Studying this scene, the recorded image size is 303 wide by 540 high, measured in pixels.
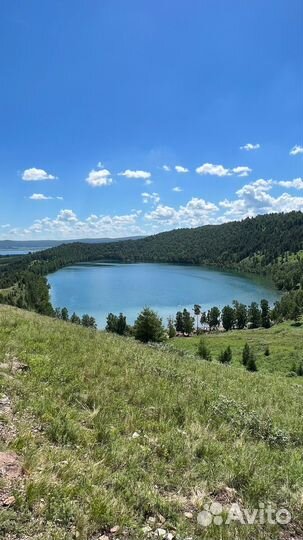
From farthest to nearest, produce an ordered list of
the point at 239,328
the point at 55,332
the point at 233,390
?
the point at 239,328, the point at 55,332, the point at 233,390

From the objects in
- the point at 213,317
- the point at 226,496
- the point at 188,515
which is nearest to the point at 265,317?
the point at 213,317

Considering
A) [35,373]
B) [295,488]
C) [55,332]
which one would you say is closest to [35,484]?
[295,488]

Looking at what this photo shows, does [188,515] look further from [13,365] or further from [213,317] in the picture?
[213,317]

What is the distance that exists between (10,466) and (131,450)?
185cm

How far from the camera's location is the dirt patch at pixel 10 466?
4.68 metres

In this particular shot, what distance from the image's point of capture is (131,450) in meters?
5.94

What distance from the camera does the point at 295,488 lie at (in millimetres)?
5594

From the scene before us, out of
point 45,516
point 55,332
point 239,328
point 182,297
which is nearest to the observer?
point 45,516

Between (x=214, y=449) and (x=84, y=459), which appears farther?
(x=214, y=449)

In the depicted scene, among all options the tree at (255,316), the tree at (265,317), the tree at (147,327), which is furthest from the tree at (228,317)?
the tree at (147,327)

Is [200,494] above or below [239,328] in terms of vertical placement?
above

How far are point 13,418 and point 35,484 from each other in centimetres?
192

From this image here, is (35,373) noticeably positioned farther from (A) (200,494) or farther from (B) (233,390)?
(B) (233,390)

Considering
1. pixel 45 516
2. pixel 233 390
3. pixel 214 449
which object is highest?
pixel 45 516
